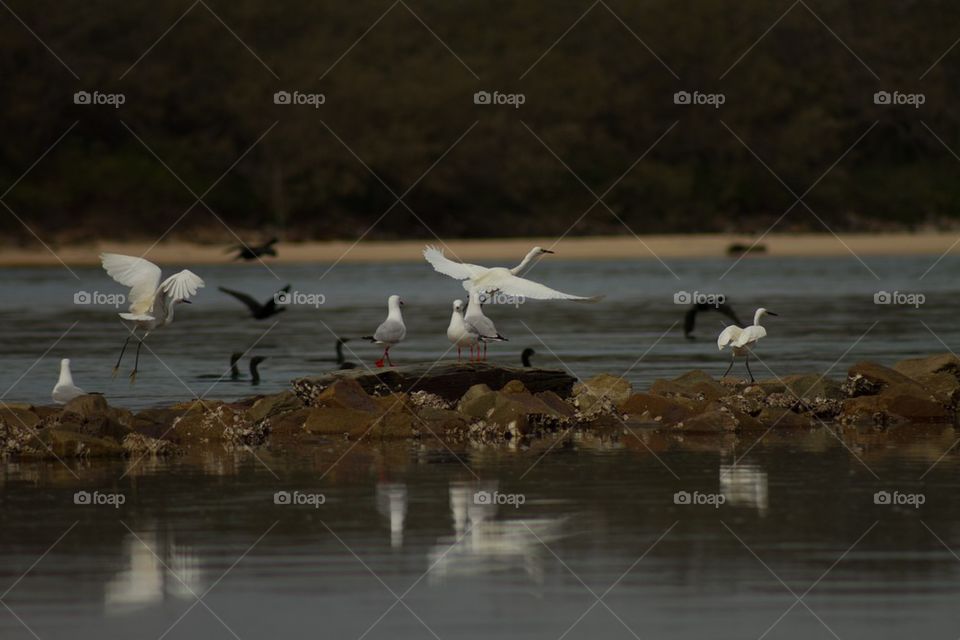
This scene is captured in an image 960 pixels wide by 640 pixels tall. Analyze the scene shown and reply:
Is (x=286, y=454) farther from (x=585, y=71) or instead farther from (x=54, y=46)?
(x=585, y=71)

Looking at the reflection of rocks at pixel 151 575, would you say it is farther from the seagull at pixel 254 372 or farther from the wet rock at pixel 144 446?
the seagull at pixel 254 372

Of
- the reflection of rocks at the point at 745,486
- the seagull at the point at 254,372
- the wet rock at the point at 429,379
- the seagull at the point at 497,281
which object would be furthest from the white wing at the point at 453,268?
the reflection of rocks at the point at 745,486

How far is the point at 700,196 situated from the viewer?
8562 centimetres

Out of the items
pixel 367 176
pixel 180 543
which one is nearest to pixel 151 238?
pixel 367 176

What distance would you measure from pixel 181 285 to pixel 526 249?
178ft

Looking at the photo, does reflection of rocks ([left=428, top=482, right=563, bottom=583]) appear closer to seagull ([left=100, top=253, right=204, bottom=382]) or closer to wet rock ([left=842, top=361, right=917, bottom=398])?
seagull ([left=100, top=253, right=204, bottom=382])

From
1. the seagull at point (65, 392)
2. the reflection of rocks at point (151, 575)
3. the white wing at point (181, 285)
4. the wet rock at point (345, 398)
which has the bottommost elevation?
the reflection of rocks at point (151, 575)

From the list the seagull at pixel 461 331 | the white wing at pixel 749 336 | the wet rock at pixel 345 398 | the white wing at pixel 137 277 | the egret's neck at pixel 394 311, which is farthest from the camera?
the white wing at pixel 749 336

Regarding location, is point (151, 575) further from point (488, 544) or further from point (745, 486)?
point (745, 486)

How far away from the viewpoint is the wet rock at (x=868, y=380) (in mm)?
20031

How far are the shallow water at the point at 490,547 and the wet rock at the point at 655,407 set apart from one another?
1987 mm

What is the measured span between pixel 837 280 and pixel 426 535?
139 feet

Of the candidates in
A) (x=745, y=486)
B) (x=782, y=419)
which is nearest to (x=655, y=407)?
(x=782, y=419)

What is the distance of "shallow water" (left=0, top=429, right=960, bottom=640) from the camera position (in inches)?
408
